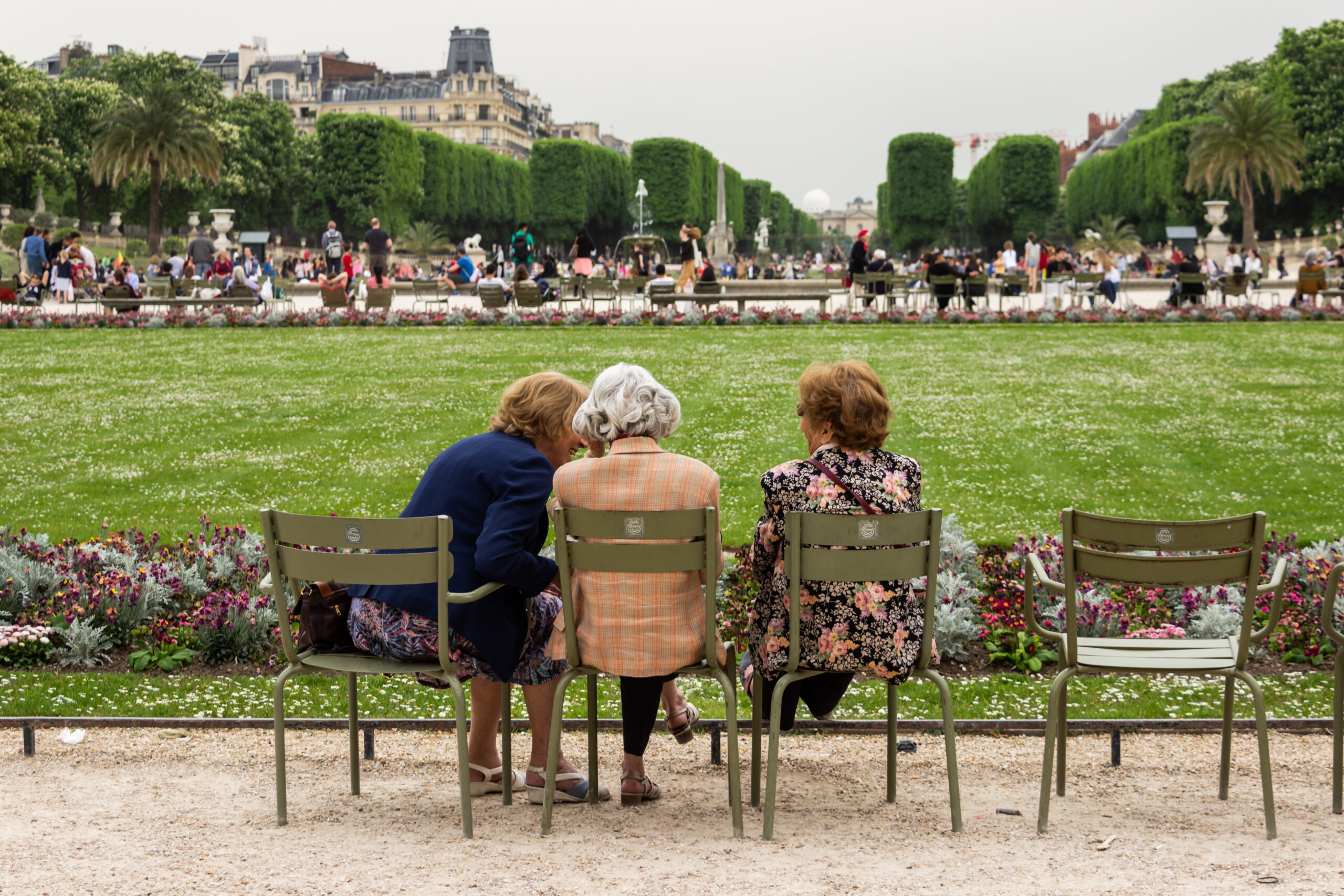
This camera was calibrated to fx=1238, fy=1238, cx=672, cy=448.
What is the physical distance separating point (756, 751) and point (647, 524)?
2.63ft

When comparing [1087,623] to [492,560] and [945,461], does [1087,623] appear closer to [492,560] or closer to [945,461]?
[492,560]

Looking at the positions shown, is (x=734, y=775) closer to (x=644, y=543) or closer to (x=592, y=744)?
(x=592, y=744)

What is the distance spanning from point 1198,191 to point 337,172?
3652 centimetres

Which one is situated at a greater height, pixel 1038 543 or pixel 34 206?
pixel 34 206

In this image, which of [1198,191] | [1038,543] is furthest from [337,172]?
[1038,543]

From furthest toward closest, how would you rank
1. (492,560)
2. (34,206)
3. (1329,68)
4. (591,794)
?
1. (34,206)
2. (1329,68)
3. (591,794)
4. (492,560)

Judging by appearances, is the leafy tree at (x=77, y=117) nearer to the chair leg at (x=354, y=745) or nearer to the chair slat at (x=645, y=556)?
the chair leg at (x=354, y=745)

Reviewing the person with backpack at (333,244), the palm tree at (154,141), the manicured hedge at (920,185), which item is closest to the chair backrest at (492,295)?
the person with backpack at (333,244)

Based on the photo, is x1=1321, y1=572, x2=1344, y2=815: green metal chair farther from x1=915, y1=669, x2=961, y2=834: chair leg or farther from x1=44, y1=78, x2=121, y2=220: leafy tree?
x1=44, y1=78, x2=121, y2=220: leafy tree

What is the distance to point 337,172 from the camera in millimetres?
54719

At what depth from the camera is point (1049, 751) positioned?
3.19 m

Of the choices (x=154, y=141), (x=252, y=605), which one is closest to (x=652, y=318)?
(x=252, y=605)

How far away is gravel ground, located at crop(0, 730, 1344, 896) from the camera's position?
285cm

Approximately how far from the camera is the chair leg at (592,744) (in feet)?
11.4
